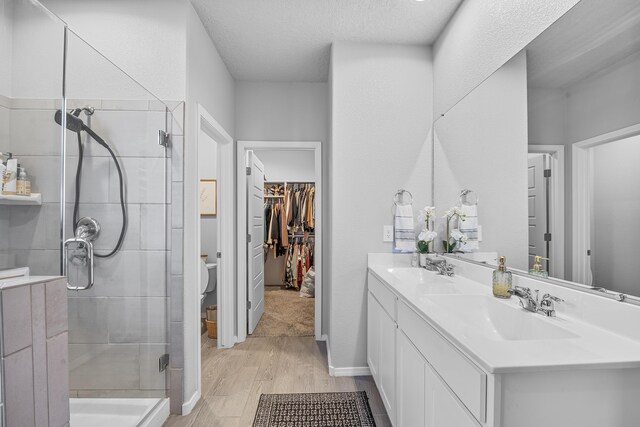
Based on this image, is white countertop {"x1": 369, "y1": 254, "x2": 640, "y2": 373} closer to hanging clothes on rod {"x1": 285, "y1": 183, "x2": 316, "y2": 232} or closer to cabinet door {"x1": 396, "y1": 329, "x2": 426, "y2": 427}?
cabinet door {"x1": 396, "y1": 329, "x2": 426, "y2": 427}

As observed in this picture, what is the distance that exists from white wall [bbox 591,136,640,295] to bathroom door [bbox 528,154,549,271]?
22cm

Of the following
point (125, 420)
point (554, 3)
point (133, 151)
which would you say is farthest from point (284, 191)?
point (554, 3)

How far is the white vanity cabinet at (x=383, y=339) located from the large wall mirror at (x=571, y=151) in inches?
26.0

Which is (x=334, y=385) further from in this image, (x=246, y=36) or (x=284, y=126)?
(x=246, y=36)

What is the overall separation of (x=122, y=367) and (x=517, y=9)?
9.44 ft

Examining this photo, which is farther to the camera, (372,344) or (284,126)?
(284,126)

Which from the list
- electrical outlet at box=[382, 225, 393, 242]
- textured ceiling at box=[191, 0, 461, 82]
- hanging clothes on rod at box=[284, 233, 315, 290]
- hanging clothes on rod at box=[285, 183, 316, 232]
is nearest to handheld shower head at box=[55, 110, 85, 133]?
textured ceiling at box=[191, 0, 461, 82]

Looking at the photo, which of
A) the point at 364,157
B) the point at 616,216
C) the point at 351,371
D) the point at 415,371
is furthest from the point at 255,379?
the point at 616,216

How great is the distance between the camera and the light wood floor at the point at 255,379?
1.92 metres

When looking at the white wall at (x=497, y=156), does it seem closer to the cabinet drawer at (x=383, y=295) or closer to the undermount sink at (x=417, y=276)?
the undermount sink at (x=417, y=276)

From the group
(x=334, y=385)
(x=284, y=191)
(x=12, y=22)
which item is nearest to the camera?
(x=12, y=22)

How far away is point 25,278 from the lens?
1183mm

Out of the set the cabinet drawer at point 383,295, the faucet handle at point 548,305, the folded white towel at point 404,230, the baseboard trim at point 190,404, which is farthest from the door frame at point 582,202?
the baseboard trim at point 190,404

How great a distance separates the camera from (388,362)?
173 cm
